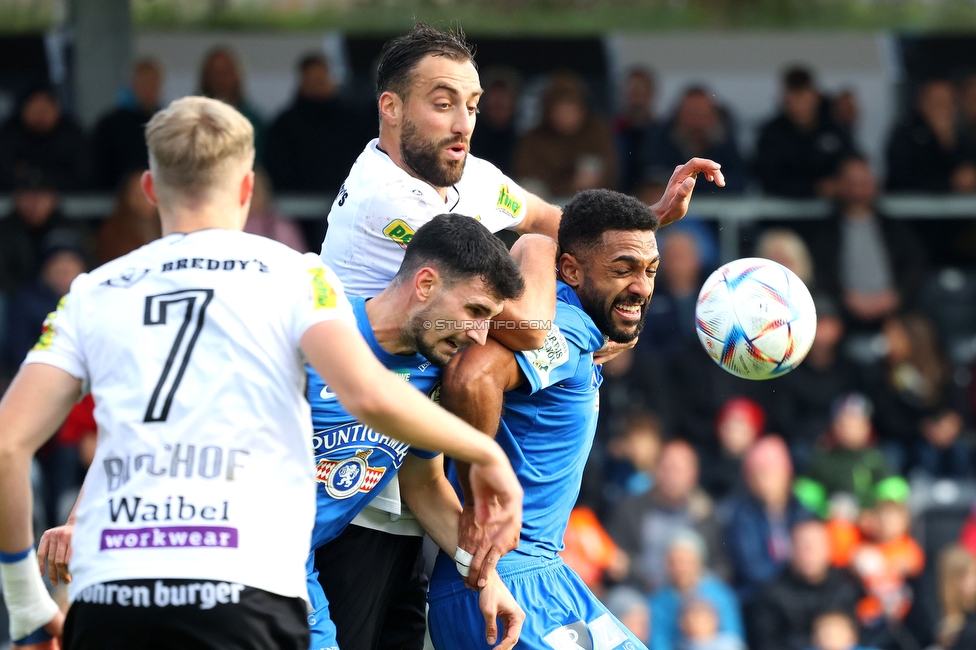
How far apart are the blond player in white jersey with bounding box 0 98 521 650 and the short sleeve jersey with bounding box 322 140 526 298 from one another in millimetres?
1186

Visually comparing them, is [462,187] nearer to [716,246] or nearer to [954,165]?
[716,246]

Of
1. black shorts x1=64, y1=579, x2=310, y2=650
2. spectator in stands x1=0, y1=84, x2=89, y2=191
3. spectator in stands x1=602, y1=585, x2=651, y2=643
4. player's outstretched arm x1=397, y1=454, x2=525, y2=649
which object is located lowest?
spectator in stands x1=602, y1=585, x2=651, y2=643

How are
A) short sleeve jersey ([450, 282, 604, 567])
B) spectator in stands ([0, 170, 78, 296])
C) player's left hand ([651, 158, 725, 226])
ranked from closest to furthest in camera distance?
short sleeve jersey ([450, 282, 604, 567])
player's left hand ([651, 158, 725, 226])
spectator in stands ([0, 170, 78, 296])

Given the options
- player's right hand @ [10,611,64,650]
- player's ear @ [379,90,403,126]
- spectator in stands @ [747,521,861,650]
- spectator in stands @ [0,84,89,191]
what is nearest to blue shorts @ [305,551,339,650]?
player's right hand @ [10,611,64,650]

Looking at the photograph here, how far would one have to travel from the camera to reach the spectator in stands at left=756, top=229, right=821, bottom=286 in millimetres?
10508

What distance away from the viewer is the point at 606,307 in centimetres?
500

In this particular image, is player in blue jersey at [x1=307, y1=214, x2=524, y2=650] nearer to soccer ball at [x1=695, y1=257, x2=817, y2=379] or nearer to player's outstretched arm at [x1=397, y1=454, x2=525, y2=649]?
player's outstretched arm at [x1=397, y1=454, x2=525, y2=649]

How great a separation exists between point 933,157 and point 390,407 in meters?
9.68

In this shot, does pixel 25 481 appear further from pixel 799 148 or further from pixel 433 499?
pixel 799 148

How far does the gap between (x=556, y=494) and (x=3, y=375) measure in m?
6.35

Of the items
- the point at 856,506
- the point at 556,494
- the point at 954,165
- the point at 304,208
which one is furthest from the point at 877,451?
the point at 556,494

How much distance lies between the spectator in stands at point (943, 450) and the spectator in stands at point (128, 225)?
21.7 feet

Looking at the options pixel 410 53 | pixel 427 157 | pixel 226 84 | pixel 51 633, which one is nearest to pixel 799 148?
pixel 226 84

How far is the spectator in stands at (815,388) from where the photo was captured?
10.6 meters
